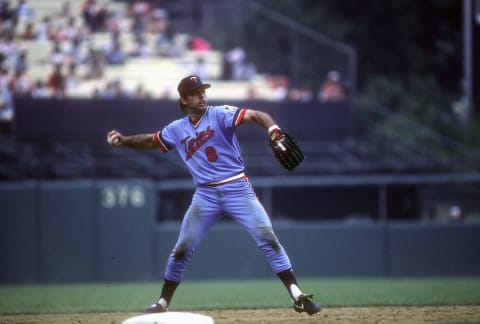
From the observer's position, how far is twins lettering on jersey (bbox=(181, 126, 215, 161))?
8.35 m

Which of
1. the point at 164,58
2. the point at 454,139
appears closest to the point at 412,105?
the point at 454,139

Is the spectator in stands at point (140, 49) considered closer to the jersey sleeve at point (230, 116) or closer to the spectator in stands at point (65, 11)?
the spectator in stands at point (65, 11)

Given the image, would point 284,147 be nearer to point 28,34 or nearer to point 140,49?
point 140,49

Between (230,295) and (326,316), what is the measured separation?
11.5 ft

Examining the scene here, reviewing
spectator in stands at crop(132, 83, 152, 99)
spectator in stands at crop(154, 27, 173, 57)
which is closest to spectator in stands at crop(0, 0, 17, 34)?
spectator in stands at crop(132, 83, 152, 99)

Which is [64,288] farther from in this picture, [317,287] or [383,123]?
[383,123]

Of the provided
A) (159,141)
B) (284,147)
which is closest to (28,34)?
(159,141)

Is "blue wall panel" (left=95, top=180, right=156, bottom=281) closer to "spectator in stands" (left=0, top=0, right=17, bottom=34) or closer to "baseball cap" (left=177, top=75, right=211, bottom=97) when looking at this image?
"spectator in stands" (left=0, top=0, right=17, bottom=34)

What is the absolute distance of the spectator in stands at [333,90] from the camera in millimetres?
19594

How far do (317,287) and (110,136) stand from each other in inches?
236

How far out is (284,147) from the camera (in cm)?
798

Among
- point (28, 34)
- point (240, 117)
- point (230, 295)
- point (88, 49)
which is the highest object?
point (28, 34)

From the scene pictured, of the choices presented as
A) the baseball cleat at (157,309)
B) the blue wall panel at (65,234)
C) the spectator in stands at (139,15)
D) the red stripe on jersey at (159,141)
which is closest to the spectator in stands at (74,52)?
the spectator in stands at (139,15)

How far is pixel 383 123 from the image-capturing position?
30.5 meters
